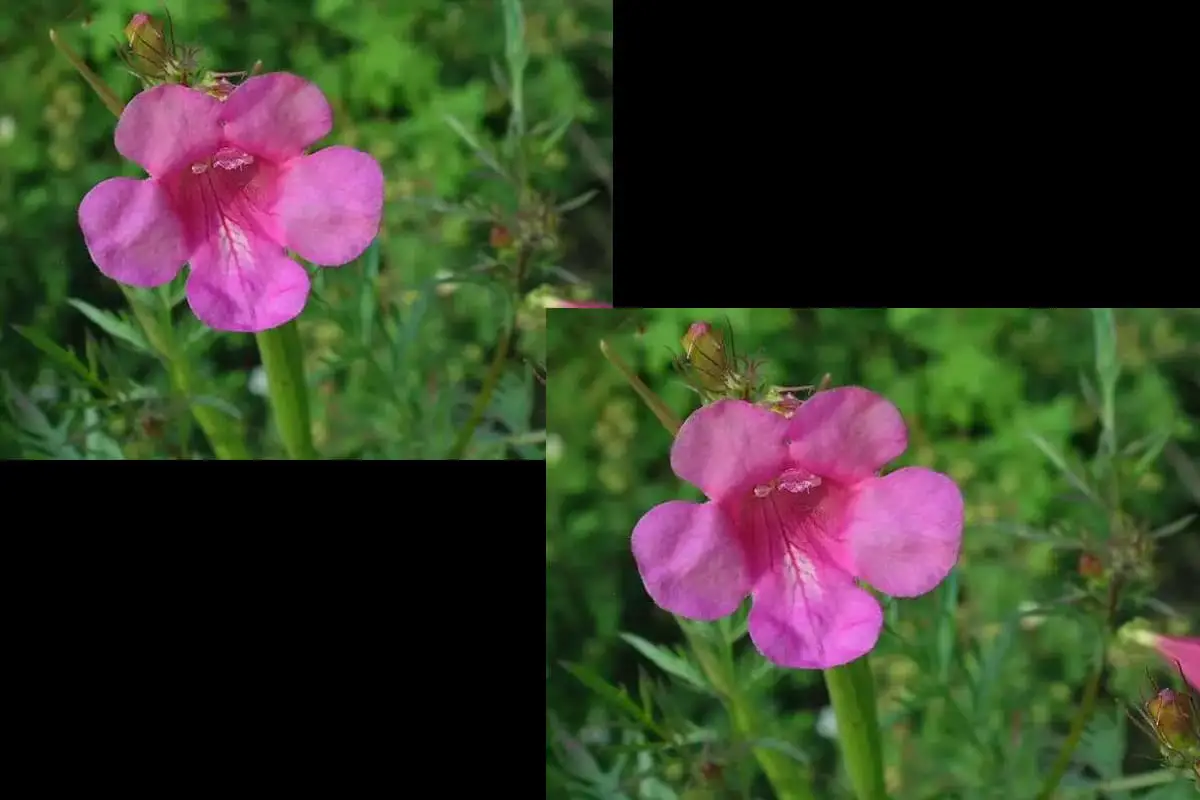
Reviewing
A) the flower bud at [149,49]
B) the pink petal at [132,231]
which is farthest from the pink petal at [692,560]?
the flower bud at [149,49]

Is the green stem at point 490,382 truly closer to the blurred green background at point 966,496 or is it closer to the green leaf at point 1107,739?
the blurred green background at point 966,496

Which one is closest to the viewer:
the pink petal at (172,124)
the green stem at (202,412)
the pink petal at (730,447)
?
the pink petal at (730,447)

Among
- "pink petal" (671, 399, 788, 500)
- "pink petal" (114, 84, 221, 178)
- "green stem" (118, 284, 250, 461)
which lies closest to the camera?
"pink petal" (671, 399, 788, 500)

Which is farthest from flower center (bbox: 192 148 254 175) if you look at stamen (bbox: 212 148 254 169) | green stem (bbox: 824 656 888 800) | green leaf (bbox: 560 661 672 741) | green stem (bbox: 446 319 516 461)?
green stem (bbox: 824 656 888 800)

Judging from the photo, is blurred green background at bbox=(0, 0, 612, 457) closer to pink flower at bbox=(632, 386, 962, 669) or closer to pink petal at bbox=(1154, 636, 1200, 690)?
pink flower at bbox=(632, 386, 962, 669)

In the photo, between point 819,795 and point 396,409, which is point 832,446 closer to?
point 819,795
